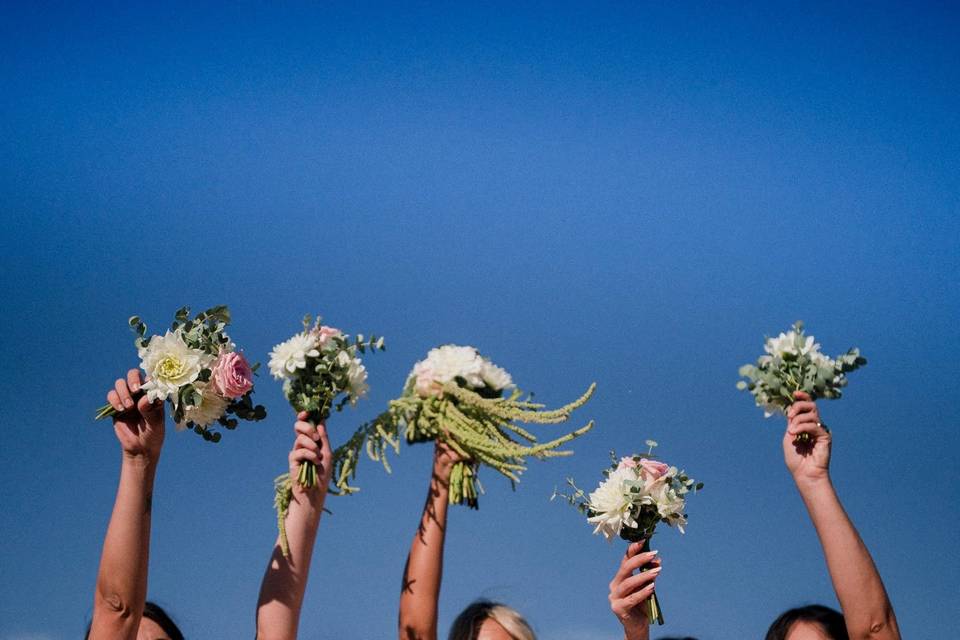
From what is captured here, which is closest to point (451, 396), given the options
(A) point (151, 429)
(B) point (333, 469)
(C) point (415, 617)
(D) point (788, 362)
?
(B) point (333, 469)

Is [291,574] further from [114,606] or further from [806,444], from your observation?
[806,444]

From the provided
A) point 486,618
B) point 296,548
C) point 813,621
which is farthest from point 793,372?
point 296,548

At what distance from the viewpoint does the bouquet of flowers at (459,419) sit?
6.02 metres

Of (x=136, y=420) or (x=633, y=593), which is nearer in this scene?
(x=136, y=420)

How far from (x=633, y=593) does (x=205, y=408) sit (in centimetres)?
257

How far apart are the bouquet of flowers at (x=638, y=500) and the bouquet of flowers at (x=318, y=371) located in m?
1.57

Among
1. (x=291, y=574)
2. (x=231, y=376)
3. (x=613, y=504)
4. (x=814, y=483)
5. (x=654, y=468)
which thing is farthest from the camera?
(x=654, y=468)

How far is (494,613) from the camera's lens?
23.6ft

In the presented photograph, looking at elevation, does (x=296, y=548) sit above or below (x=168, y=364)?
below

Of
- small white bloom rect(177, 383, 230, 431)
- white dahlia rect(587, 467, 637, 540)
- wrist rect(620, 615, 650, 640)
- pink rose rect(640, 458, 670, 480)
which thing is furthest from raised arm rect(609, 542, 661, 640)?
small white bloom rect(177, 383, 230, 431)

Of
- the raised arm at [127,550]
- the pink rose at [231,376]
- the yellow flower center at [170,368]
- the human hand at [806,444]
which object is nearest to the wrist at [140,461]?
the raised arm at [127,550]

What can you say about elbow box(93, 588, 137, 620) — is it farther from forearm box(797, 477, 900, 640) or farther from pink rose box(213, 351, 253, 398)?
forearm box(797, 477, 900, 640)

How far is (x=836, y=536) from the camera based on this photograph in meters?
6.43

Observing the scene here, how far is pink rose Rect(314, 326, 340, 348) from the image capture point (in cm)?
648
